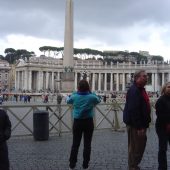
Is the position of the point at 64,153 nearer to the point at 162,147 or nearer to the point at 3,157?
the point at 162,147

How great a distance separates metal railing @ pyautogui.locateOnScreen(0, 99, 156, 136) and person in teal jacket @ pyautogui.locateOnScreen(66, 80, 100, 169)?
5051 mm

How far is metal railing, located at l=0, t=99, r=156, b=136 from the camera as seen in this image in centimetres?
1313

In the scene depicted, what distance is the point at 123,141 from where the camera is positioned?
12.5m

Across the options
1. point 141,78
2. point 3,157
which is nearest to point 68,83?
point 141,78

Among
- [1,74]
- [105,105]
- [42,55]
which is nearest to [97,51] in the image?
[42,55]

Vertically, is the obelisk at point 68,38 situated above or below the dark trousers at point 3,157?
above

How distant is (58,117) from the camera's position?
45.4 ft

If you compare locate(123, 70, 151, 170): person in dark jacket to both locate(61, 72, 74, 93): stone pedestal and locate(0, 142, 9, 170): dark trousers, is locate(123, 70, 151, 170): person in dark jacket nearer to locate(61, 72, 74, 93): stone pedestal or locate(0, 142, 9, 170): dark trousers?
locate(0, 142, 9, 170): dark trousers

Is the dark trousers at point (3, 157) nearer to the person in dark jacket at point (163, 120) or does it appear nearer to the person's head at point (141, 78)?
the person's head at point (141, 78)

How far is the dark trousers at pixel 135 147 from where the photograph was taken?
7.25 m

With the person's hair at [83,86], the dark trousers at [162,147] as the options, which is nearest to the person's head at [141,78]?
the dark trousers at [162,147]

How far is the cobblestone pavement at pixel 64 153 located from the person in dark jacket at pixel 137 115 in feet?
3.32

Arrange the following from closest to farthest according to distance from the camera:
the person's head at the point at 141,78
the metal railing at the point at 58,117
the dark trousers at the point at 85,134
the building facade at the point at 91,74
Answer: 1. the person's head at the point at 141,78
2. the dark trousers at the point at 85,134
3. the metal railing at the point at 58,117
4. the building facade at the point at 91,74

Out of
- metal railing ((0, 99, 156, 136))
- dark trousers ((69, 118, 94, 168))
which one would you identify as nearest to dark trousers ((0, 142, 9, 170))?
dark trousers ((69, 118, 94, 168))
